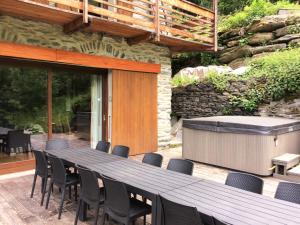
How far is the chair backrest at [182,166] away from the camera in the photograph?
11.7 feet

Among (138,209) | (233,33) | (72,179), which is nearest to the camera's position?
(138,209)

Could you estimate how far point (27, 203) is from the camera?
432 cm

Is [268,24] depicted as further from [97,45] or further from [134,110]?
[97,45]

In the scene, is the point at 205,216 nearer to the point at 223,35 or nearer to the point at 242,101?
the point at 242,101

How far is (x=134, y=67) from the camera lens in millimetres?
8102

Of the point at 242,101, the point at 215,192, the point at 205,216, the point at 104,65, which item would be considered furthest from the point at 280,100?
the point at 205,216

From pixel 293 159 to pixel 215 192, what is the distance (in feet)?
13.3

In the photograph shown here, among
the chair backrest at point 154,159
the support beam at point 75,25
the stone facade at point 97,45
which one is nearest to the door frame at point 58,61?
the stone facade at point 97,45

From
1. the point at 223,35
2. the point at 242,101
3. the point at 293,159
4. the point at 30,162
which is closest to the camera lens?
the point at 293,159

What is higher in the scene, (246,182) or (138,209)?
(246,182)

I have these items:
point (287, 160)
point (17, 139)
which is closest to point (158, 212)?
point (287, 160)

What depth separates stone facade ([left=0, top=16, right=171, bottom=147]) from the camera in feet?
19.5

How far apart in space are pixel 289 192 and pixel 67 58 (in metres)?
5.66

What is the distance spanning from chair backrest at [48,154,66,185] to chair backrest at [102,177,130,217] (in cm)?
109
